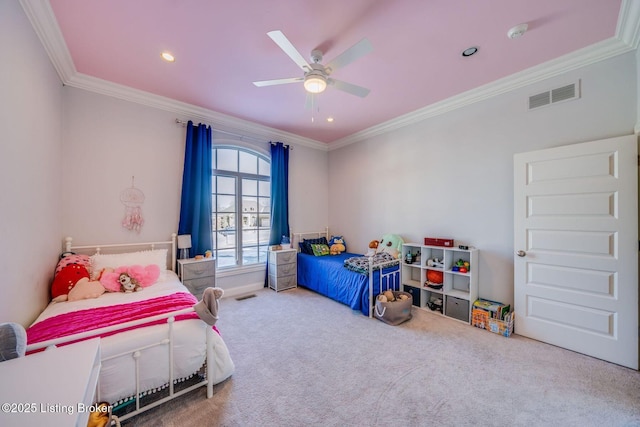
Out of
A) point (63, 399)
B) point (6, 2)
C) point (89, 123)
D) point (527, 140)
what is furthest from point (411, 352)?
point (89, 123)

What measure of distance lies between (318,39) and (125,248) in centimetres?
339

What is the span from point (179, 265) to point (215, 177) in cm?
152

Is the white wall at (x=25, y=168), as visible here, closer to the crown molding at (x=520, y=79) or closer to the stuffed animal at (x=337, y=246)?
Result: the stuffed animal at (x=337, y=246)

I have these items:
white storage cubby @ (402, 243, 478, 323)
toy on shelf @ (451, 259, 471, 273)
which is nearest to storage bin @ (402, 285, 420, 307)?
white storage cubby @ (402, 243, 478, 323)

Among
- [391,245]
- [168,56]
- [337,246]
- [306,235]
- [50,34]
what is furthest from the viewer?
[306,235]

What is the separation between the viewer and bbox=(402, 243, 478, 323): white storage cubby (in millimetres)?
3051

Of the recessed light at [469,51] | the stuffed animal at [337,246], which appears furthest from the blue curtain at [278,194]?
the recessed light at [469,51]

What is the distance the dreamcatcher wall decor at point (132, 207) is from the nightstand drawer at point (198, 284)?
39.0 inches

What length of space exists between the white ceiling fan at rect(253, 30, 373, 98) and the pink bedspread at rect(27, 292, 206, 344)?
2.12 m

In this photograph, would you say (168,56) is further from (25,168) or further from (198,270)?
(198,270)

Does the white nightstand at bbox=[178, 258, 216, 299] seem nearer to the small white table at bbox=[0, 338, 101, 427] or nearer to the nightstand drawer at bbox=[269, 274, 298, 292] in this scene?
the nightstand drawer at bbox=[269, 274, 298, 292]

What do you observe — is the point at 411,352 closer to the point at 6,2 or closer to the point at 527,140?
the point at 527,140

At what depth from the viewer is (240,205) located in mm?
4285

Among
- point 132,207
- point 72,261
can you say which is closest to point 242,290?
point 132,207
